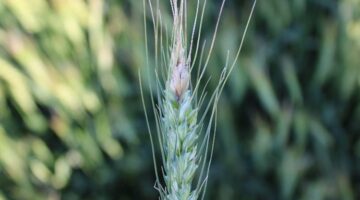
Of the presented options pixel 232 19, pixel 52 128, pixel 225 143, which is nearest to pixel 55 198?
pixel 52 128

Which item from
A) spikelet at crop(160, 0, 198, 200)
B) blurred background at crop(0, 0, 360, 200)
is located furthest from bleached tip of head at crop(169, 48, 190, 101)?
blurred background at crop(0, 0, 360, 200)

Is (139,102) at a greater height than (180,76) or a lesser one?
greater

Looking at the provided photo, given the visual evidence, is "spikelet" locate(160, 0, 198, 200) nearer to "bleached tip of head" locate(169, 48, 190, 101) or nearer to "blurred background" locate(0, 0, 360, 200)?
"bleached tip of head" locate(169, 48, 190, 101)

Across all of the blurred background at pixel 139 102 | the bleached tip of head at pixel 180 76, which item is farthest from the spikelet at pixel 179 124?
the blurred background at pixel 139 102

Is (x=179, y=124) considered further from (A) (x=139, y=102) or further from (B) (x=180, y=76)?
(A) (x=139, y=102)

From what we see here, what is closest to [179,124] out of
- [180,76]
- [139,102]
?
[180,76]

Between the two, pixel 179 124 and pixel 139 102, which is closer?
pixel 179 124

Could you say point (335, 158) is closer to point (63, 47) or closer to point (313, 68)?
point (313, 68)

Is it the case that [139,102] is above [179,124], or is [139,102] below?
above

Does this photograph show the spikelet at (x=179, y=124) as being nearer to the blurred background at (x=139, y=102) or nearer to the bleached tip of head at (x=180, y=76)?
the bleached tip of head at (x=180, y=76)
